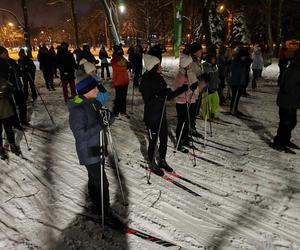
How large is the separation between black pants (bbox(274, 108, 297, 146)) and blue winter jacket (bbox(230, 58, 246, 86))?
2.63m

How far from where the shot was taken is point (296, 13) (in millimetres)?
36969

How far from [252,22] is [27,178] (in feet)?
139

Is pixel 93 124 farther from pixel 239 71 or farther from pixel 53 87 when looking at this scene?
pixel 53 87

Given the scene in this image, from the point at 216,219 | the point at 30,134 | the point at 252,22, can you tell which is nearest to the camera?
the point at 216,219

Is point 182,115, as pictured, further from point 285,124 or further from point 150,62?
point 285,124

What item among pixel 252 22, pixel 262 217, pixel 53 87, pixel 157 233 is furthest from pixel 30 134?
pixel 252 22

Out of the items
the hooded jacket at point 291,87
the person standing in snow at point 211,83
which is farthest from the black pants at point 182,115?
the hooded jacket at point 291,87

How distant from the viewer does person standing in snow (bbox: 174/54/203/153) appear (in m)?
6.17

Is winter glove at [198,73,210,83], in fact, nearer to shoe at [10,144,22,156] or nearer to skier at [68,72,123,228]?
skier at [68,72,123,228]

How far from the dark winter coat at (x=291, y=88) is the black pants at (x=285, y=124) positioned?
202 millimetres

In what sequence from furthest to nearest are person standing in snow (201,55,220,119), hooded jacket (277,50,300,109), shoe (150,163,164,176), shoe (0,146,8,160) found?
person standing in snow (201,55,220,119), shoe (0,146,8,160), hooded jacket (277,50,300,109), shoe (150,163,164,176)

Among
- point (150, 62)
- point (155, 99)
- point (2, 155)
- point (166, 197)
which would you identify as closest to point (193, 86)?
point (155, 99)

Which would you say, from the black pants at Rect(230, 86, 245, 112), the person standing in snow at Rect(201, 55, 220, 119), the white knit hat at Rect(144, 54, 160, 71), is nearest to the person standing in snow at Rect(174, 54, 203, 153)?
the white knit hat at Rect(144, 54, 160, 71)

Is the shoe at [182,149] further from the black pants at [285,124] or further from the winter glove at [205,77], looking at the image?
the black pants at [285,124]
